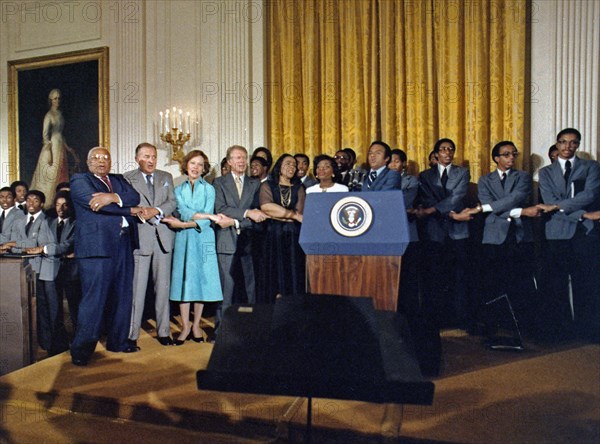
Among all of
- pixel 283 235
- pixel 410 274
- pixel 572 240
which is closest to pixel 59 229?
pixel 283 235

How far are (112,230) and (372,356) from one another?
109 inches

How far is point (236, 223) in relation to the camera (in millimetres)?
4359

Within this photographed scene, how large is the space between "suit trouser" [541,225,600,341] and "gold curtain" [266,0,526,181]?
1.39 metres

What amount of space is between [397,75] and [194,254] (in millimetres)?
3079

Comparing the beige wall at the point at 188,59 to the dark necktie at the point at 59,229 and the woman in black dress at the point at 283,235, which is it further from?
the woman in black dress at the point at 283,235

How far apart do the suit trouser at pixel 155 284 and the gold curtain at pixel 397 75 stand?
2.62m

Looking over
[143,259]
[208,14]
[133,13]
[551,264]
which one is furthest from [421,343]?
[133,13]

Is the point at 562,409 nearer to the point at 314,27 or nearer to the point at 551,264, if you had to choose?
the point at 551,264

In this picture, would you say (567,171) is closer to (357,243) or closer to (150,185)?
(357,243)

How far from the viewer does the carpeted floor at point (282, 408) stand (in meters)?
2.63

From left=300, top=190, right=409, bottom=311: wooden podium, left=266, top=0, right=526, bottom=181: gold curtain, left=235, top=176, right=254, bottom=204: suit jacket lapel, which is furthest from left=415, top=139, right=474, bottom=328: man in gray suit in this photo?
left=300, top=190, right=409, bottom=311: wooden podium

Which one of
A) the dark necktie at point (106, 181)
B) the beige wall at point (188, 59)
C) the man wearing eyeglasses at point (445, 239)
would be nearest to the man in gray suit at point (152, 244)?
the dark necktie at point (106, 181)

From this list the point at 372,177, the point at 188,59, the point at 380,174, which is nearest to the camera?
the point at 380,174

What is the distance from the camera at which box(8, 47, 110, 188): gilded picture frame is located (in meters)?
7.57
